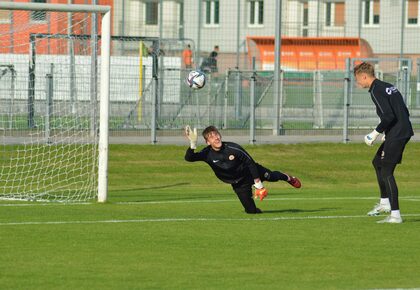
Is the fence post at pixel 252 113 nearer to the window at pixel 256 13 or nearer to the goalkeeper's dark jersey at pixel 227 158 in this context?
the goalkeeper's dark jersey at pixel 227 158

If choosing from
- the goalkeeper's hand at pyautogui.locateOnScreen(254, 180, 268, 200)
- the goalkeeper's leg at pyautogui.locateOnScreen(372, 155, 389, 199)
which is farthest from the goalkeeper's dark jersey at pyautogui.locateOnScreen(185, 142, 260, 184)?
the goalkeeper's leg at pyautogui.locateOnScreen(372, 155, 389, 199)

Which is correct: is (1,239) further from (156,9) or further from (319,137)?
(156,9)

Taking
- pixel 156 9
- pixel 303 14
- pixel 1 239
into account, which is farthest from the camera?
pixel 303 14

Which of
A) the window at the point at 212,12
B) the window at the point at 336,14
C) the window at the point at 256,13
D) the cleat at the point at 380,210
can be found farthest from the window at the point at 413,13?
the cleat at the point at 380,210

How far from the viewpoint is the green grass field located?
10086mm

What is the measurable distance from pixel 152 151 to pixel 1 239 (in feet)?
44.0

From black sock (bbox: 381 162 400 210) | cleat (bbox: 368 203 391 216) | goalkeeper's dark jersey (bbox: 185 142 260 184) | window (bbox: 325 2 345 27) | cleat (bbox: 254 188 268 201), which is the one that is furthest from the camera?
window (bbox: 325 2 345 27)

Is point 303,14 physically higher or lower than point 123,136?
higher

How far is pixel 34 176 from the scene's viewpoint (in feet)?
70.2

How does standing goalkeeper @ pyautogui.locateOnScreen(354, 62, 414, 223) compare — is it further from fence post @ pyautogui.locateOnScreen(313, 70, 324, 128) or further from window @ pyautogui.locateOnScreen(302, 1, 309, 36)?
window @ pyautogui.locateOnScreen(302, 1, 309, 36)

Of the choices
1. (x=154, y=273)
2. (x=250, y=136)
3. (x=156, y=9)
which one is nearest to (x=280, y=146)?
(x=250, y=136)

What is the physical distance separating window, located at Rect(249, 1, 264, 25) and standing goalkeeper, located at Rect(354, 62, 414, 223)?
117 ft

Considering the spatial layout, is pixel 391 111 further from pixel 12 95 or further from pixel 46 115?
pixel 12 95

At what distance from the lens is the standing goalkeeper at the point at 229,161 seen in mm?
15453
